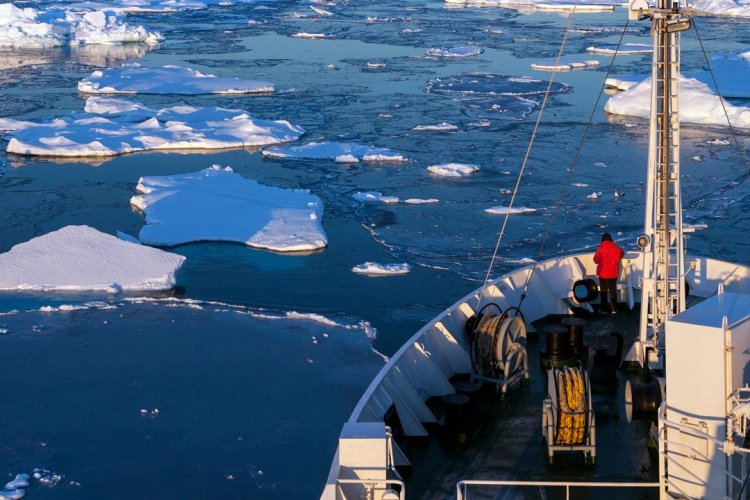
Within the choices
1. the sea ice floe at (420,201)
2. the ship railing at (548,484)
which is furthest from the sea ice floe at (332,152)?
the ship railing at (548,484)

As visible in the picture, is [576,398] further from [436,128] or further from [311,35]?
[311,35]

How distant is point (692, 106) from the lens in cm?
2044

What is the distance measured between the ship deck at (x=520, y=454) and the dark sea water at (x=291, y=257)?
154 centimetres

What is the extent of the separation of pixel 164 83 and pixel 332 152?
7.85 metres

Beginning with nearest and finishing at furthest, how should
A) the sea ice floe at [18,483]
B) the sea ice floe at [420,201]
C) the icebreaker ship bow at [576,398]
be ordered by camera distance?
the icebreaker ship bow at [576,398] → the sea ice floe at [18,483] → the sea ice floe at [420,201]

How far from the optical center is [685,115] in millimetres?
20359

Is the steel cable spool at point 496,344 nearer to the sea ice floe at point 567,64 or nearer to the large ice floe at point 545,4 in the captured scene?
the sea ice floe at point 567,64

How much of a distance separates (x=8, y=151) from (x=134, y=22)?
67.0ft

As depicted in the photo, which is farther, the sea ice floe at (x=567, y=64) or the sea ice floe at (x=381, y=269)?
the sea ice floe at (x=567, y=64)

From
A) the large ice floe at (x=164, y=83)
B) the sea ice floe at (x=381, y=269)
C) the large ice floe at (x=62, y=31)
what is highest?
the large ice floe at (x=62, y=31)

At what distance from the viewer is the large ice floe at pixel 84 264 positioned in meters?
11.3

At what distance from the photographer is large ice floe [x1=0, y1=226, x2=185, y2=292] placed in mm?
11273

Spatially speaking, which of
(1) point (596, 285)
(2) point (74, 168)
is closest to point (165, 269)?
(1) point (596, 285)

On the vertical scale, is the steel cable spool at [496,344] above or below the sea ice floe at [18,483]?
above
